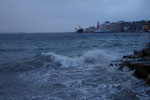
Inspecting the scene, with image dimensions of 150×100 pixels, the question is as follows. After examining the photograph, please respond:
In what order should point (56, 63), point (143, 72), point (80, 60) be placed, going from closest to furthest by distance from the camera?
point (143, 72) → point (56, 63) → point (80, 60)

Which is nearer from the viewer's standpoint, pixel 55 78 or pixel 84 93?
pixel 84 93

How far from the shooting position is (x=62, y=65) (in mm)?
11305

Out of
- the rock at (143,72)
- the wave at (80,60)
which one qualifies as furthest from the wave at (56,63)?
the rock at (143,72)

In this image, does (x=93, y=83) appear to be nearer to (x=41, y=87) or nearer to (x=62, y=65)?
(x=41, y=87)

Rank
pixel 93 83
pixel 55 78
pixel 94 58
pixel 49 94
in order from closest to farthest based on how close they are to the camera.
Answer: pixel 49 94
pixel 93 83
pixel 55 78
pixel 94 58

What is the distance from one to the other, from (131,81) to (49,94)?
339cm

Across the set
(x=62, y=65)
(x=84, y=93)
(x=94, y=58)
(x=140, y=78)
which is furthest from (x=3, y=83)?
(x=94, y=58)

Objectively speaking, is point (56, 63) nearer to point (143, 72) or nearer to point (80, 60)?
point (80, 60)

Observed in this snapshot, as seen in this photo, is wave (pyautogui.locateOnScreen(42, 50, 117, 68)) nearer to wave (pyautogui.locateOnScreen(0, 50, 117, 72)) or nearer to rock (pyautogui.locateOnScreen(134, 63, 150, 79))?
wave (pyautogui.locateOnScreen(0, 50, 117, 72))

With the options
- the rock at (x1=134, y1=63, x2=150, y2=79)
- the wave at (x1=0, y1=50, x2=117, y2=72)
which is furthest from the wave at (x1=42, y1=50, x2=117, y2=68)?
the rock at (x1=134, y1=63, x2=150, y2=79)

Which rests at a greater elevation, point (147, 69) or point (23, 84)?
point (147, 69)

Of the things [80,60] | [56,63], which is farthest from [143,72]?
[56,63]

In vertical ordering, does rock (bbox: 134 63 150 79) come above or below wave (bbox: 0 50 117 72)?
above

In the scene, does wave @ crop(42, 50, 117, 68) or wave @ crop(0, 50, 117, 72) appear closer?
wave @ crop(0, 50, 117, 72)
